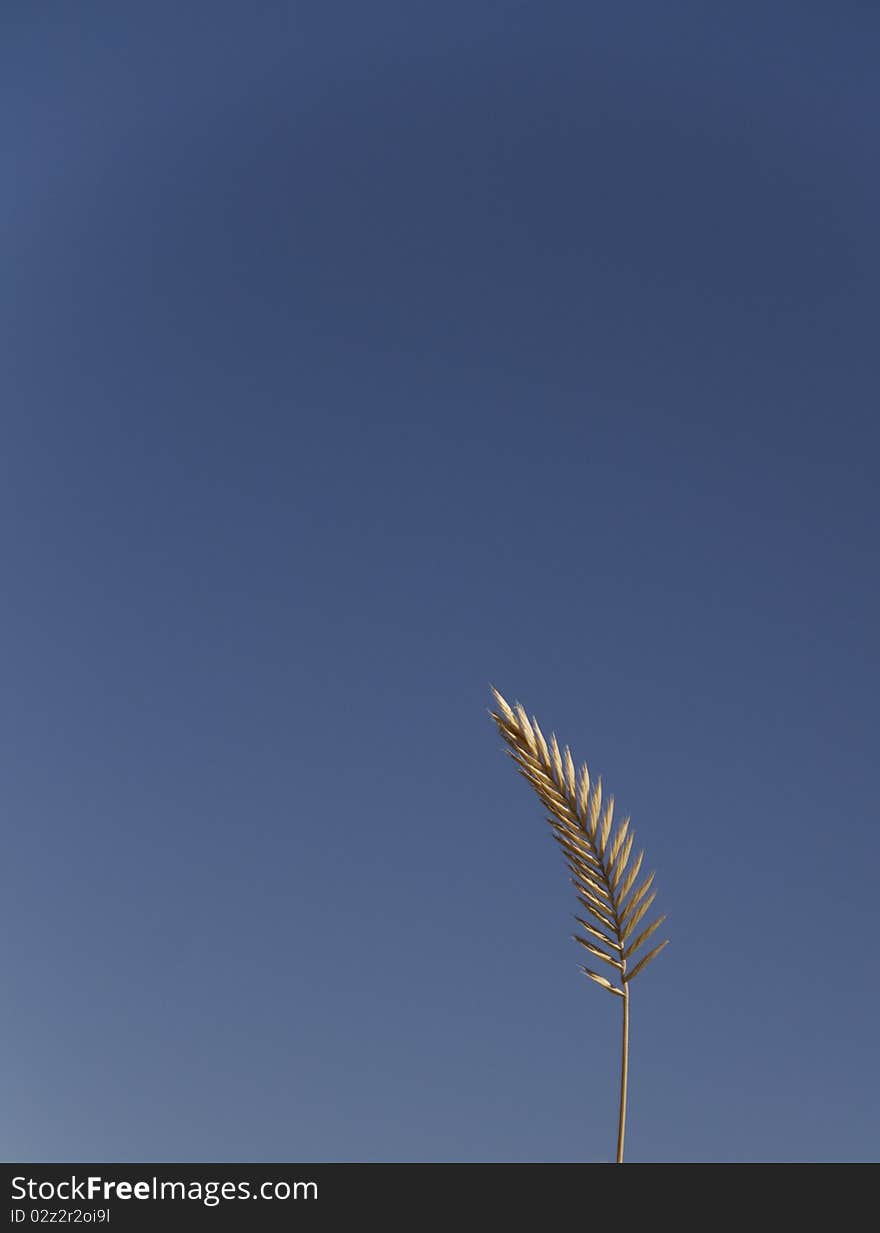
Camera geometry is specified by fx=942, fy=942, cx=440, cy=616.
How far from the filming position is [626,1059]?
5.15ft
